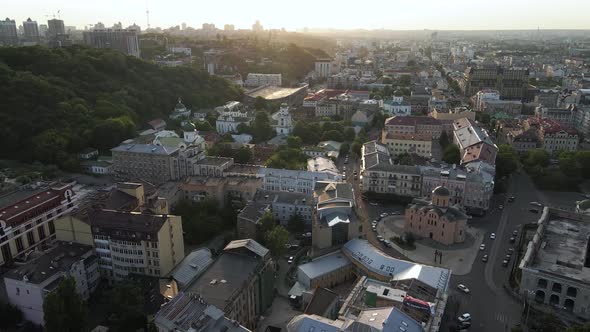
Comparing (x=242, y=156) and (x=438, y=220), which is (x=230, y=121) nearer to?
(x=242, y=156)

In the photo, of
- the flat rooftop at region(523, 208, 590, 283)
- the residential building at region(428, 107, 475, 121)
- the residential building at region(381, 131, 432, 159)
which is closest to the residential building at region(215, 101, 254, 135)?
the residential building at region(381, 131, 432, 159)

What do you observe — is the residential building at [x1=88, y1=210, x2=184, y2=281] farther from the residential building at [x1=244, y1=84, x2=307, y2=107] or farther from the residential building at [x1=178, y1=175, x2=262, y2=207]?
the residential building at [x1=244, y1=84, x2=307, y2=107]

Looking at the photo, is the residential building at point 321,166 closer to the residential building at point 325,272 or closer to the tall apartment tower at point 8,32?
the residential building at point 325,272

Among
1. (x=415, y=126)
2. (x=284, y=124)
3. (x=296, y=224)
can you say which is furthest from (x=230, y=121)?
(x=296, y=224)

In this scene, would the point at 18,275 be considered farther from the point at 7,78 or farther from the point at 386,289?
the point at 7,78

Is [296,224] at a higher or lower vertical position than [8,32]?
lower
